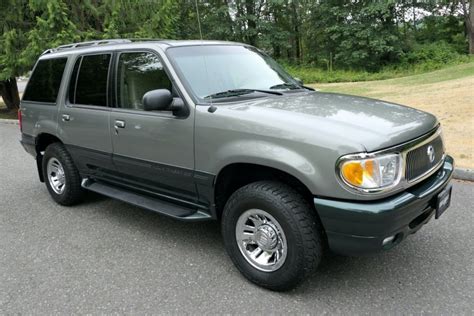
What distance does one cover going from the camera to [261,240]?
3.21 m

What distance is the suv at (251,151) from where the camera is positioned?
2.78 metres

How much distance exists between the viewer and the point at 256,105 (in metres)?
3.38

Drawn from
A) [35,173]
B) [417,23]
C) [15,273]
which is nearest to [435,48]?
[417,23]

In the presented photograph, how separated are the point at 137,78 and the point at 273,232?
193cm

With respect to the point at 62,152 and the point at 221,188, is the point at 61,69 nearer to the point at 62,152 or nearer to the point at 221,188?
the point at 62,152

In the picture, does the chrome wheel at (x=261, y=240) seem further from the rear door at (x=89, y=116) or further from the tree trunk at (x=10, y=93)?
the tree trunk at (x=10, y=93)

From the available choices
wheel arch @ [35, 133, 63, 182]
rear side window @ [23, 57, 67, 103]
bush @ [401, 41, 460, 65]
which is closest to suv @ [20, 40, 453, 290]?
rear side window @ [23, 57, 67, 103]

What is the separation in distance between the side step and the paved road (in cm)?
40

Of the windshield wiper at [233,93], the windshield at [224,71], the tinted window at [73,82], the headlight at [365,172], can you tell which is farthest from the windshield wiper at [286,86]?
the tinted window at [73,82]

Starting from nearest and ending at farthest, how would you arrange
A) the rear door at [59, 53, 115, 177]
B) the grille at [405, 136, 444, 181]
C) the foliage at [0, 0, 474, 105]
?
the grille at [405, 136, 444, 181], the rear door at [59, 53, 115, 177], the foliage at [0, 0, 474, 105]

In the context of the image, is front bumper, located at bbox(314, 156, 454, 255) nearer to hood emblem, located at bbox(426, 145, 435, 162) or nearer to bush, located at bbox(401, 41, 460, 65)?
hood emblem, located at bbox(426, 145, 435, 162)

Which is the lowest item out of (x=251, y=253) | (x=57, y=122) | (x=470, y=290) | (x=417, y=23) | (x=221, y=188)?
(x=470, y=290)

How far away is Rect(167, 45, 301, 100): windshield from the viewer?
3.65 meters

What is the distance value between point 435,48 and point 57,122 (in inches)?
1127
